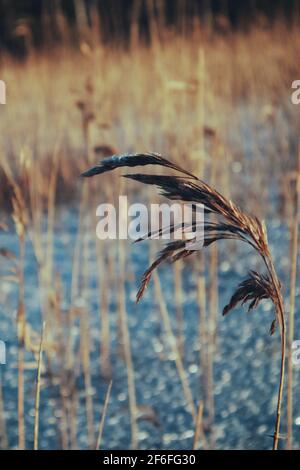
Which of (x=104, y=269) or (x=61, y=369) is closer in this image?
(x=61, y=369)

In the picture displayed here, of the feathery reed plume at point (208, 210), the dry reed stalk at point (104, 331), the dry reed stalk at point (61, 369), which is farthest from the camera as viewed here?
the dry reed stalk at point (104, 331)

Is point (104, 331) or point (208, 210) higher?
point (208, 210)

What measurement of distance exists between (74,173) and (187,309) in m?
1.84

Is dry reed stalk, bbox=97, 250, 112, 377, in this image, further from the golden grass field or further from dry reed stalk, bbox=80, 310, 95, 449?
dry reed stalk, bbox=80, 310, 95, 449

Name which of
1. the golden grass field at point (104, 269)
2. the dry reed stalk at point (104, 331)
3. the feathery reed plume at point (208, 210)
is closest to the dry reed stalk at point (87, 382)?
the golden grass field at point (104, 269)

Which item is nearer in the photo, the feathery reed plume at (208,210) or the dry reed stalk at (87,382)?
the feathery reed plume at (208,210)

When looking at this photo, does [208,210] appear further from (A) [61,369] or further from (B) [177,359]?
(A) [61,369]

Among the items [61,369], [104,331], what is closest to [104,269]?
[104,331]

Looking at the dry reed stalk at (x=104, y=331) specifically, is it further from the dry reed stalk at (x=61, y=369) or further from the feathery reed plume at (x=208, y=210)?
the feathery reed plume at (x=208, y=210)

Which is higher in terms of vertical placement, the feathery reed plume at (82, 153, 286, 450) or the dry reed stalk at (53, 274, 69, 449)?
the feathery reed plume at (82, 153, 286, 450)

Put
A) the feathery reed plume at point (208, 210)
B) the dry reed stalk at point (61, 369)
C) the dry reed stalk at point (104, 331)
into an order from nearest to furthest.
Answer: the feathery reed plume at point (208, 210)
the dry reed stalk at point (61, 369)
the dry reed stalk at point (104, 331)

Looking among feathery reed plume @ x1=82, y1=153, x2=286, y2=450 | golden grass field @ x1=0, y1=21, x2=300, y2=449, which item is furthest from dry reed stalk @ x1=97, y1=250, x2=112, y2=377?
feathery reed plume @ x1=82, y1=153, x2=286, y2=450
